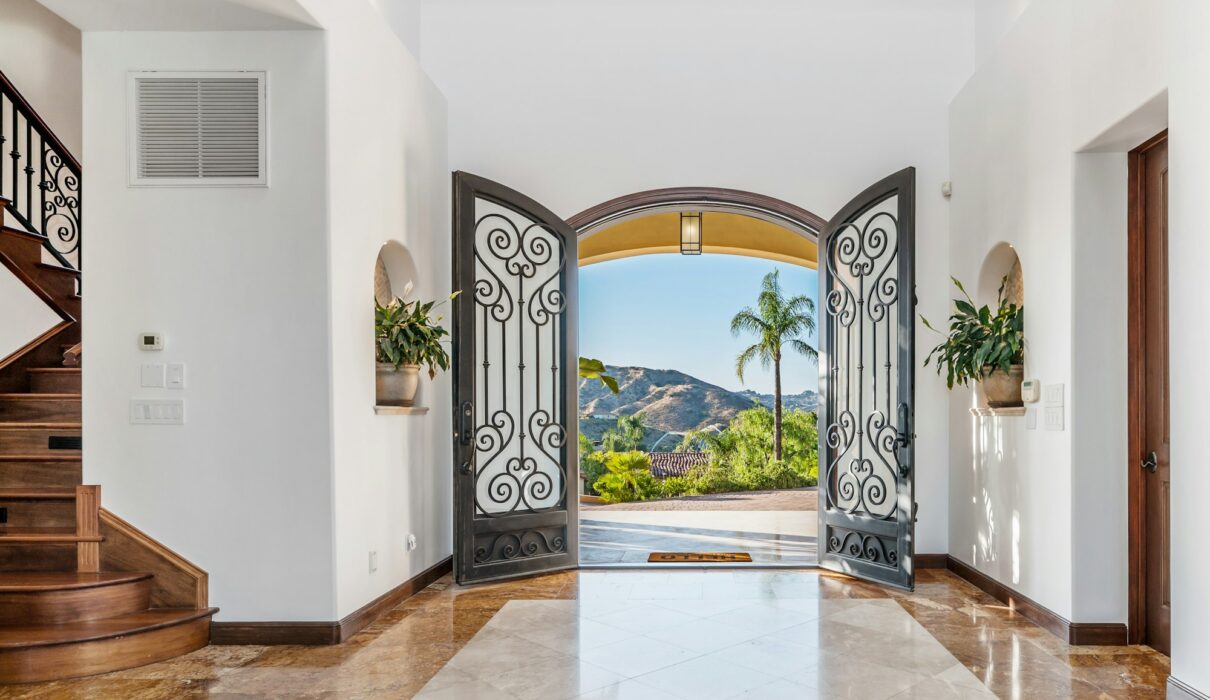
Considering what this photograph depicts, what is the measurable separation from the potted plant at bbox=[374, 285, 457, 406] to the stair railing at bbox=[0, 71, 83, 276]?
93.5 inches

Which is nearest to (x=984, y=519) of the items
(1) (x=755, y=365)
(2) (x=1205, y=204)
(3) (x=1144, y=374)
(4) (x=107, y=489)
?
(3) (x=1144, y=374)

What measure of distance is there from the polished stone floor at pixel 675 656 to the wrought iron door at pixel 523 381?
1.92ft

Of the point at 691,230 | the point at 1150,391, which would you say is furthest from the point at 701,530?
the point at 1150,391

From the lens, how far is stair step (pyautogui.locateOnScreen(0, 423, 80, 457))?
4680 millimetres

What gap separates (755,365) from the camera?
610 inches

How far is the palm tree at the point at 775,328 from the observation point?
Result: 49.0 ft

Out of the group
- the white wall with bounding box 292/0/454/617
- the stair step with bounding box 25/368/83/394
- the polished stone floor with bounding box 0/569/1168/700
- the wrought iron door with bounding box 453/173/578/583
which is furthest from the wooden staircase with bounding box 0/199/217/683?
the wrought iron door with bounding box 453/173/578/583

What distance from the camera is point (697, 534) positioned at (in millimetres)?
7883

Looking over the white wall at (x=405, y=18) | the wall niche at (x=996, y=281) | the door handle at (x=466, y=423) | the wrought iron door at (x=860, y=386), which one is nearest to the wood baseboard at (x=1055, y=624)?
the wrought iron door at (x=860, y=386)

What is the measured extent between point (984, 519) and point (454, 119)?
14.4 feet

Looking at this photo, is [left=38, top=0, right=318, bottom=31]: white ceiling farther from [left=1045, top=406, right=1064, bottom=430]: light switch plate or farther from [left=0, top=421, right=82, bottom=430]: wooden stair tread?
[left=1045, top=406, right=1064, bottom=430]: light switch plate

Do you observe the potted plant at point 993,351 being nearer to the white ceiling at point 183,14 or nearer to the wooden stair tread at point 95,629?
the white ceiling at point 183,14

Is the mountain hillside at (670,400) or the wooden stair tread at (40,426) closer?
the wooden stair tread at (40,426)

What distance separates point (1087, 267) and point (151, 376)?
4.51 meters
